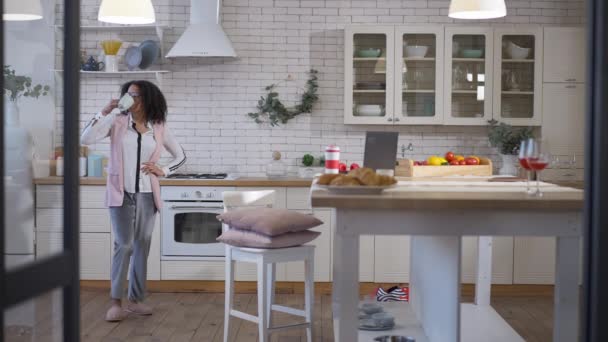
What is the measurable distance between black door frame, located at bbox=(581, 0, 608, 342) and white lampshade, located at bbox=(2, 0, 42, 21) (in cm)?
146

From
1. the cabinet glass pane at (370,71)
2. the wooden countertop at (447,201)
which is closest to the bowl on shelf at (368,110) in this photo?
the cabinet glass pane at (370,71)

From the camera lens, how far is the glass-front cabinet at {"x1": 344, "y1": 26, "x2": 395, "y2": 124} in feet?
21.1

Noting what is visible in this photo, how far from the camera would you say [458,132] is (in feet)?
22.2

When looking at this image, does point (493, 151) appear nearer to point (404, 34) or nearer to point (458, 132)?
point (458, 132)

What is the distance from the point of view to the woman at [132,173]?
5.11 m

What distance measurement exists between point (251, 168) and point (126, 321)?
2044 millimetres

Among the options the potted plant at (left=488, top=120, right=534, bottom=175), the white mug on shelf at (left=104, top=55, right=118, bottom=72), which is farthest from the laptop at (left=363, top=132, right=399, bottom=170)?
the white mug on shelf at (left=104, top=55, right=118, bottom=72)

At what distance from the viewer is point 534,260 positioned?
614 centimetres

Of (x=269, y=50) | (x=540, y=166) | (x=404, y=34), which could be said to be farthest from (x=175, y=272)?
(x=540, y=166)

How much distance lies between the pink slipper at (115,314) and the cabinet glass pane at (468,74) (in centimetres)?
314

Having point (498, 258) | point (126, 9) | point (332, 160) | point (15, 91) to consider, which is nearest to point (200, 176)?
point (126, 9)

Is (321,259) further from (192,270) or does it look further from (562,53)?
(562,53)

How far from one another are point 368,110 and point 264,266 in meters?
2.75

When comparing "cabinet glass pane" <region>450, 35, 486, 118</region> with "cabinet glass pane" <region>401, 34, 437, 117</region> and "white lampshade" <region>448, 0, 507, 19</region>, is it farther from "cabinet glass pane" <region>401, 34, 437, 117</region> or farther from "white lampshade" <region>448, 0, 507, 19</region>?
"white lampshade" <region>448, 0, 507, 19</region>
